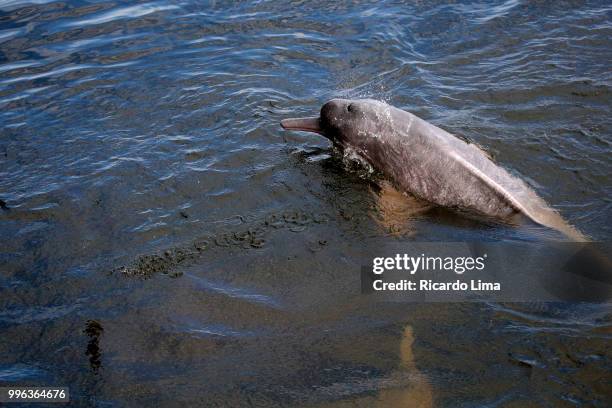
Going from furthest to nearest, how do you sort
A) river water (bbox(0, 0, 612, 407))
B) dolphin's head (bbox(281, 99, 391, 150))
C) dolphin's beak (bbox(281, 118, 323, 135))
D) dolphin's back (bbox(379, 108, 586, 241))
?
1. dolphin's beak (bbox(281, 118, 323, 135))
2. dolphin's head (bbox(281, 99, 391, 150))
3. dolphin's back (bbox(379, 108, 586, 241))
4. river water (bbox(0, 0, 612, 407))

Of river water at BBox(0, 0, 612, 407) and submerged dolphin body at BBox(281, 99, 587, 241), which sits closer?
river water at BBox(0, 0, 612, 407)

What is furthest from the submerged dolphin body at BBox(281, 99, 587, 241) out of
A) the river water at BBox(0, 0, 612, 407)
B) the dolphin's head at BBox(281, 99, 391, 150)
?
the river water at BBox(0, 0, 612, 407)

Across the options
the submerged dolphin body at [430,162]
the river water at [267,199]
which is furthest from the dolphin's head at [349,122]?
the river water at [267,199]

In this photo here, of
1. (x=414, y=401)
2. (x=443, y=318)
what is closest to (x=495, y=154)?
(x=443, y=318)

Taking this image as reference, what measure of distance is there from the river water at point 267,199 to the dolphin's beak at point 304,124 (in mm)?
306

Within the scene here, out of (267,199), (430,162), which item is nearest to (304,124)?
(267,199)

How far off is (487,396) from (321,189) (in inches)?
Answer: 141

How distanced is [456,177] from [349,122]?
5.65ft

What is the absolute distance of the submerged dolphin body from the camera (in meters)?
7.08

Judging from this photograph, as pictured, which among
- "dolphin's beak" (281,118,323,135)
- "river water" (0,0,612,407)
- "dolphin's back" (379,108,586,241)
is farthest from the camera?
"dolphin's beak" (281,118,323,135)

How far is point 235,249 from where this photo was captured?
6.86 metres

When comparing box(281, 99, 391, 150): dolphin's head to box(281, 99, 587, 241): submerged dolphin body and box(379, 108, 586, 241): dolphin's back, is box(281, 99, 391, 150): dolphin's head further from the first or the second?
box(379, 108, 586, 241): dolphin's back

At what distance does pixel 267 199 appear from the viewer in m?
7.64

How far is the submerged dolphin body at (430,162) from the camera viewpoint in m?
7.08
